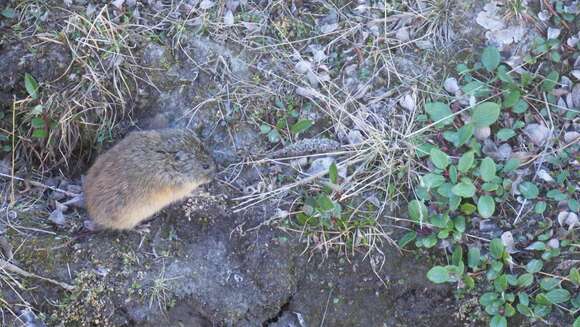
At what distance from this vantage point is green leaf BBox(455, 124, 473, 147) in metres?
4.43

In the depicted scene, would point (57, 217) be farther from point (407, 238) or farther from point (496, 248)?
point (496, 248)

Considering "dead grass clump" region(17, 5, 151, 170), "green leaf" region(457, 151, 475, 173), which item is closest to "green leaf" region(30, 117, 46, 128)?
"dead grass clump" region(17, 5, 151, 170)

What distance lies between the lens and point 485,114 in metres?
4.45

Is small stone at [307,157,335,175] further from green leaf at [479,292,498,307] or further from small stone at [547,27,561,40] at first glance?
small stone at [547,27,561,40]

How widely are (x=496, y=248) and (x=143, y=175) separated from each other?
2.40 m

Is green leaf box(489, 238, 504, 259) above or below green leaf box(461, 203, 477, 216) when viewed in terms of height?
below

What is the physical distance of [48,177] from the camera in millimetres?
5004

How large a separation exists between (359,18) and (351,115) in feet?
2.77

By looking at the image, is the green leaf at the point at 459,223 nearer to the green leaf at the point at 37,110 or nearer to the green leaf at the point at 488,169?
the green leaf at the point at 488,169

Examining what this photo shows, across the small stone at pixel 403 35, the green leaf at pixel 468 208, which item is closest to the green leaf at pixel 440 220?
the green leaf at pixel 468 208

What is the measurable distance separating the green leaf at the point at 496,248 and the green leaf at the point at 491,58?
127 cm

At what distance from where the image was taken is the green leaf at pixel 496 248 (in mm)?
4188

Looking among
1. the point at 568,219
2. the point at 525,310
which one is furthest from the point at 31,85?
the point at 568,219

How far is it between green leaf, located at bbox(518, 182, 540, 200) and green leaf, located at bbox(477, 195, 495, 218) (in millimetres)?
249
